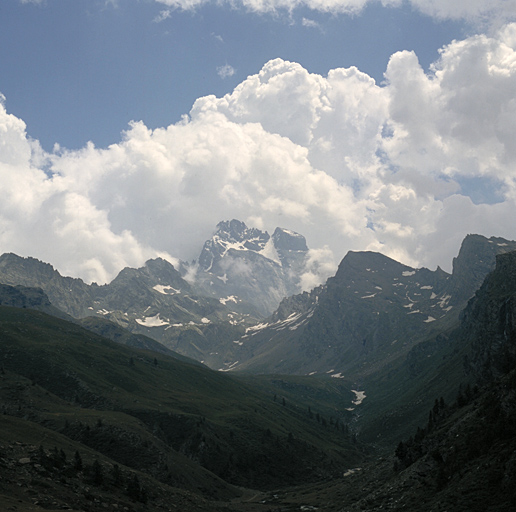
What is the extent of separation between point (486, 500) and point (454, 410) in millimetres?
66075

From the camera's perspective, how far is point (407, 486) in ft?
263

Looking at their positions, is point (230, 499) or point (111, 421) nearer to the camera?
point (230, 499)

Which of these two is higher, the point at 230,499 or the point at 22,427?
the point at 22,427

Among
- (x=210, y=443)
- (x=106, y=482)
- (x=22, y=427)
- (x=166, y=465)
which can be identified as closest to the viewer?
(x=106, y=482)

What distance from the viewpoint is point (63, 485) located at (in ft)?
250

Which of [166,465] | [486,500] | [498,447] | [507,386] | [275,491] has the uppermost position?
[507,386]

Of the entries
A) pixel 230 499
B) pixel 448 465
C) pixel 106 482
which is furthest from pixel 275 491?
pixel 448 465

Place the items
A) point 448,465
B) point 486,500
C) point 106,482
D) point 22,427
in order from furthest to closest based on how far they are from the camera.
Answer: point 22,427, point 106,482, point 448,465, point 486,500

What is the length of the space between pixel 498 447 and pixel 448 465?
10.8m

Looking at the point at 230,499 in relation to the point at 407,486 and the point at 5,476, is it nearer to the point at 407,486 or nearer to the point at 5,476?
the point at 407,486

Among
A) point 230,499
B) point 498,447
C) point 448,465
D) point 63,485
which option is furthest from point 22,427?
point 498,447

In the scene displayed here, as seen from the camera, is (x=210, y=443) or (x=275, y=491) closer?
(x=275, y=491)

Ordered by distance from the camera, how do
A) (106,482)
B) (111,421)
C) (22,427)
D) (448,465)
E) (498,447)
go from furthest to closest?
(111,421), (22,427), (106,482), (448,465), (498,447)

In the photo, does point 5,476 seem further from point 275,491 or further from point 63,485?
point 275,491
